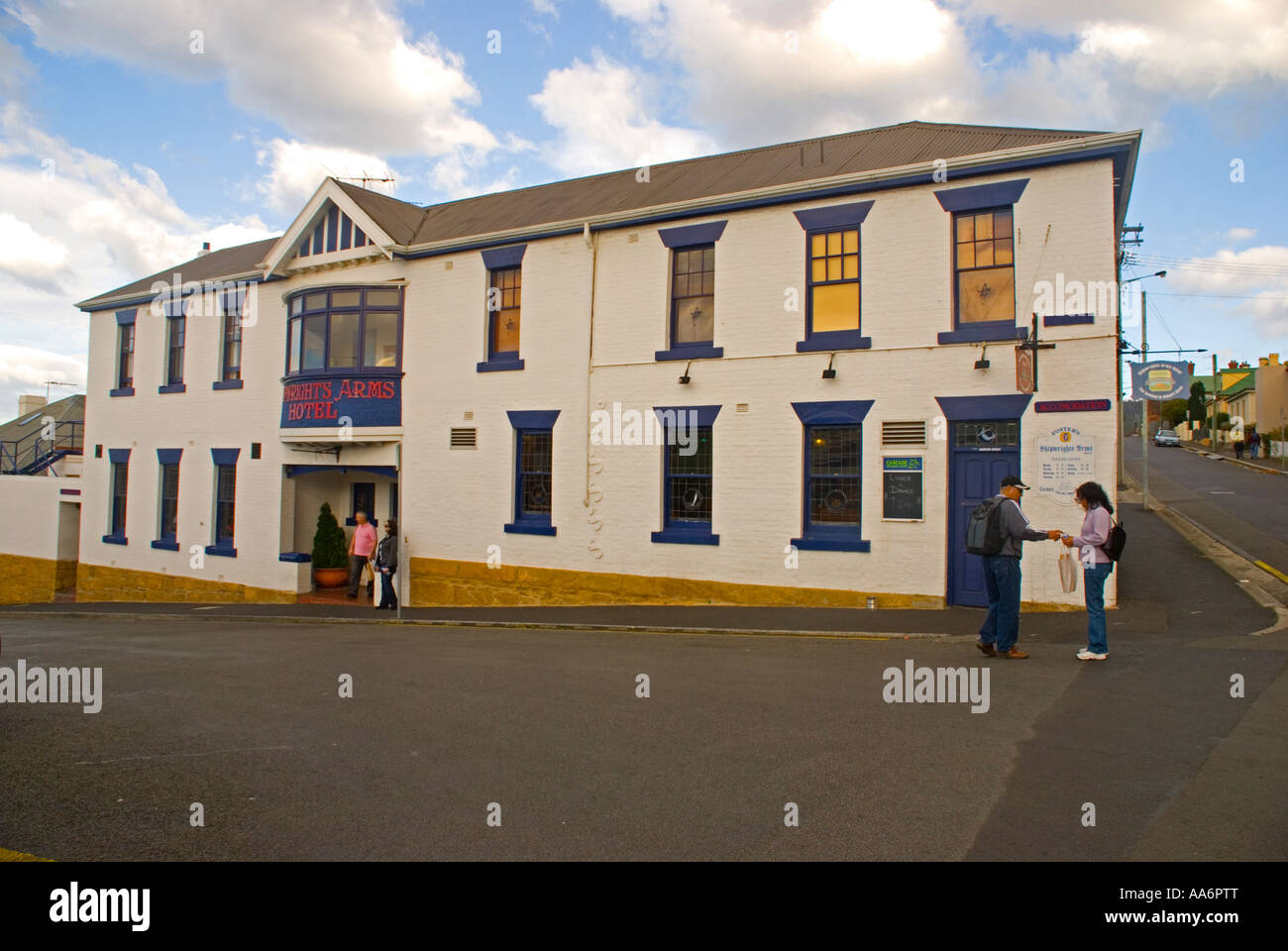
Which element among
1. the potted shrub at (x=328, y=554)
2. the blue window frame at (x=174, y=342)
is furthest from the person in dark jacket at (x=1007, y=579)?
the blue window frame at (x=174, y=342)

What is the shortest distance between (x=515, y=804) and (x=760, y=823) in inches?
55.9

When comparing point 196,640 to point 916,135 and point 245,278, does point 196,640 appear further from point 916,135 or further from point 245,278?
point 916,135

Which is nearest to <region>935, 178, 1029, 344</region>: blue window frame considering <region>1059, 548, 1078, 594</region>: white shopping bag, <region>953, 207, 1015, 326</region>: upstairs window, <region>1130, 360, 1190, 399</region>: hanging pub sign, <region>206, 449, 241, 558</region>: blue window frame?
<region>953, 207, 1015, 326</region>: upstairs window

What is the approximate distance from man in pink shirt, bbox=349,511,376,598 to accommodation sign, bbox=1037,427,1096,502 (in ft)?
43.8

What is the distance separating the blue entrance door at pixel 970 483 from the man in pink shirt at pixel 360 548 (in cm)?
1206

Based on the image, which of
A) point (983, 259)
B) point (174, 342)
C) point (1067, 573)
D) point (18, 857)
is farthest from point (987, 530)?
point (174, 342)

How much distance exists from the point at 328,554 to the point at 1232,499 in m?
26.8

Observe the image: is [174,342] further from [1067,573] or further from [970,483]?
[1067,573]

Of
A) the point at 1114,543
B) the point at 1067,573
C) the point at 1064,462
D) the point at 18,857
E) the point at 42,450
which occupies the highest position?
the point at 42,450

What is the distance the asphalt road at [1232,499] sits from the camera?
18.0 meters

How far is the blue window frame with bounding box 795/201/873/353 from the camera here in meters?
13.9

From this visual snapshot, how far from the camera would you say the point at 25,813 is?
5.05m

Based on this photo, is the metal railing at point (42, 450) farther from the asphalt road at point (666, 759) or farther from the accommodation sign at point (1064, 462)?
the accommodation sign at point (1064, 462)

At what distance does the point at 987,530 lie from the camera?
9.15 meters
